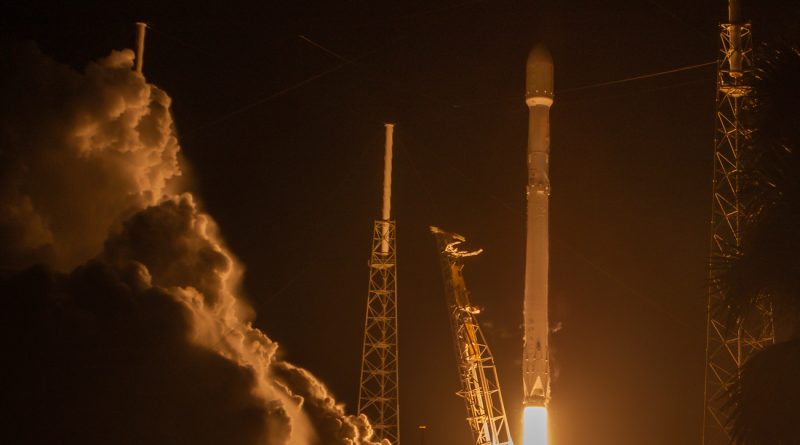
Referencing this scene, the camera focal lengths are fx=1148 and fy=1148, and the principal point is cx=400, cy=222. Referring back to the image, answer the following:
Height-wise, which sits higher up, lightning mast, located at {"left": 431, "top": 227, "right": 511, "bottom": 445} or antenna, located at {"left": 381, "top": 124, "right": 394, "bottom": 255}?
antenna, located at {"left": 381, "top": 124, "right": 394, "bottom": 255}

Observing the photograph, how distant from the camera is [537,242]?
41031 millimetres

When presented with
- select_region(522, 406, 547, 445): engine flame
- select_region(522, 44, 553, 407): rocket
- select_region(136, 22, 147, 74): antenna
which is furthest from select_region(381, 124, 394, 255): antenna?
select_region(136, 22, 147, 74): antenna

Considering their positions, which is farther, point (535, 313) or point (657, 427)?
point (657, 427)

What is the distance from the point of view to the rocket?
134ft

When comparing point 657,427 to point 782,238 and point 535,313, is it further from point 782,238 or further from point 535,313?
point 782,238

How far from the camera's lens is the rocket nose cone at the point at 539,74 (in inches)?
1628

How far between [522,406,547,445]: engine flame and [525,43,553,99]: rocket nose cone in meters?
11.3

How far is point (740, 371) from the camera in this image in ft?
54.8

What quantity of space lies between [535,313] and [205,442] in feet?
46.4

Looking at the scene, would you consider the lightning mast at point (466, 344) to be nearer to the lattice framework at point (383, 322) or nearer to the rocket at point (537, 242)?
the lattice framework at point (383, 322)

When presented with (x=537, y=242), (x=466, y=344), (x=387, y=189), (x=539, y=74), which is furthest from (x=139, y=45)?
(x=466, y=344)

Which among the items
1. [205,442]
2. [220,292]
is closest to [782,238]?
[205,442]

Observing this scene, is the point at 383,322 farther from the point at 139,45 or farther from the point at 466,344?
the point at 139,45

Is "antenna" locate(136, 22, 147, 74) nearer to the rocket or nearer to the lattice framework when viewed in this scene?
the lattice framework
